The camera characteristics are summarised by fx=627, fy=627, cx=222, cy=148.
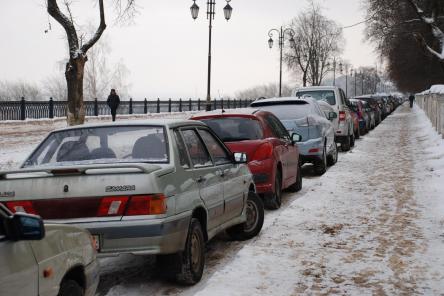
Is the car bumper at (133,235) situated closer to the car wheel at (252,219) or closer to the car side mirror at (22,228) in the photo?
the car side mirror at (22,228)

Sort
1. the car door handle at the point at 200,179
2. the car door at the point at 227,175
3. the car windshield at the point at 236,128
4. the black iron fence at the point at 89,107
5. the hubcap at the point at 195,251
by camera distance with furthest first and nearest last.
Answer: the black iron fence at the point at 89,107, the car windshield at the point at 236,128, the car door at the point at 227,175, the car door handle at the point at 200,179, the hubcap at the point at 195,251

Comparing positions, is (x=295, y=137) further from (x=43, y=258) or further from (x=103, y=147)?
(x=43, y=258)

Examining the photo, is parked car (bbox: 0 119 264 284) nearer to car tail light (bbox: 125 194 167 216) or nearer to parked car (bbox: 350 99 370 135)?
car tail light (bbox: 125 194 167 216)

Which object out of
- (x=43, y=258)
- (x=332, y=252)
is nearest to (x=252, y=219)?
(x=332, y=252)

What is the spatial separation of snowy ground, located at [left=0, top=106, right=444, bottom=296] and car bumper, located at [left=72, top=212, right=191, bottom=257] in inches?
25.4

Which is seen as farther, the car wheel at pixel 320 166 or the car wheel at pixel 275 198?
the car wheel at pixel 320 166

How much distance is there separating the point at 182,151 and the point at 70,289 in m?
2.25

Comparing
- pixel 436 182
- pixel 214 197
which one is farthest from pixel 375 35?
pixel 214 197

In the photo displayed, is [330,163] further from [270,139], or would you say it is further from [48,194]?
[48,194]

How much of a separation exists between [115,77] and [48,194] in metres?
78.3

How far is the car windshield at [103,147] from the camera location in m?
5.65

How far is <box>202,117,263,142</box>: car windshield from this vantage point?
9.42 m

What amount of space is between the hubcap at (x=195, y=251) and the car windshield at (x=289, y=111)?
7.78 m

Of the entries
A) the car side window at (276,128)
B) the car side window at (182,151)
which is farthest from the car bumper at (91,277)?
the car side window at (276,128)
